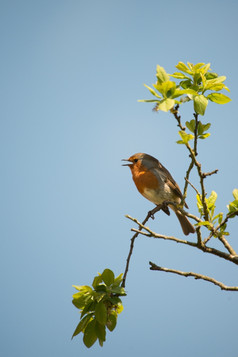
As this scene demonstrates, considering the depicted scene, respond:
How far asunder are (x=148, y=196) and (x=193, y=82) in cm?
289

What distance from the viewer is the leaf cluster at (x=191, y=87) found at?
195 centimetres

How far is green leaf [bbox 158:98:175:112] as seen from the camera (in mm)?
1862

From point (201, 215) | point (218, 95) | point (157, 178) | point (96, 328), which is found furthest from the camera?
point (157, 178)

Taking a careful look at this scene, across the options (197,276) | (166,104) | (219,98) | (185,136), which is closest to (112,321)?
(197,276)

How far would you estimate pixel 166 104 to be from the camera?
1898 mm

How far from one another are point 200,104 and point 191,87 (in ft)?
0.81

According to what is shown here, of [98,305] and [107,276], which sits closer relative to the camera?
[98,305]

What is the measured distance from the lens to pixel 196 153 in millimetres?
2180

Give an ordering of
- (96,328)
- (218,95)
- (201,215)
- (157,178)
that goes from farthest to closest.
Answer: (157,178)
(201,215)
(96,328)
(218,95)

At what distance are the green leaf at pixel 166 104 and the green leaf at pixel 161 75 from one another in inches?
5.3

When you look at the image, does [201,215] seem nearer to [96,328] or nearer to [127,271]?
[127,271]

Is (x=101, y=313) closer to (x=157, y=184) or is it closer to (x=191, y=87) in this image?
(x=191, y=87)

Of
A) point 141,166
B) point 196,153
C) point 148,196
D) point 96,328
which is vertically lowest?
point 96,328

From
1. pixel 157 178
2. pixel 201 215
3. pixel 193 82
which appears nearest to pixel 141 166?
pixel 157 178
